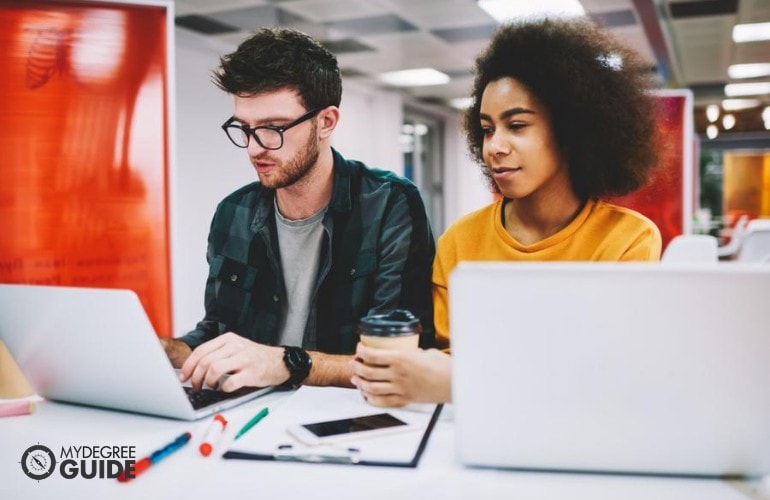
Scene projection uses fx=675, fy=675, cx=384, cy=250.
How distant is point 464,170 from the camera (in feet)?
38.3

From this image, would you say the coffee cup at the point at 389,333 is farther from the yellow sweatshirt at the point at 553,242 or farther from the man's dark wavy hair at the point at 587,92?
the man's dark wavy hair at the point at 587,92

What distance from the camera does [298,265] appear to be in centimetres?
180

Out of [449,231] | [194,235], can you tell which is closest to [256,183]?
[449,231]

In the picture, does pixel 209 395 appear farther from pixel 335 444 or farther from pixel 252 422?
pixel 335 444

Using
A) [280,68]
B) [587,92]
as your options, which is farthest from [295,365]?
[587,92]

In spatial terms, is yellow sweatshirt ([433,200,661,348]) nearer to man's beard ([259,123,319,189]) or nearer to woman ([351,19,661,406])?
woman ([351,19,661,406])

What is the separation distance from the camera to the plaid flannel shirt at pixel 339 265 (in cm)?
170

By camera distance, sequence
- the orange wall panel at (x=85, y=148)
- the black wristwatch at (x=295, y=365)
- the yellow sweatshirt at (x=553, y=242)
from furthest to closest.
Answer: the orange wall panel at (x=85, y=148)
the yellow sweatshirt at (x=553, y=242)
the black wristwatch at (x=295, y=365)

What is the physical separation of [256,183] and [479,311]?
1.26 metres

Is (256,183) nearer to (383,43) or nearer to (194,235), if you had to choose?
(194,235)

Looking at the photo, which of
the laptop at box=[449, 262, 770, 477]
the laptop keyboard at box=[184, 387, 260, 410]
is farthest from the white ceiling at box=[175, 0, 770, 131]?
the laptop at box=[449, 262, 770, 477]

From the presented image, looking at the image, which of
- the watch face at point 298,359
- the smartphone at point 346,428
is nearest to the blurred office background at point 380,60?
the watch face at point 298,359

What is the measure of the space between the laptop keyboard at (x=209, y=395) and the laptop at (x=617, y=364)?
0.49 m

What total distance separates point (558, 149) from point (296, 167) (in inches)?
25.2
